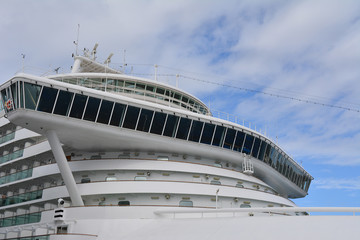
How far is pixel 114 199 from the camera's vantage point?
937 inches

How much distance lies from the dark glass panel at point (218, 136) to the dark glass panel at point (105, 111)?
7735 millimetres

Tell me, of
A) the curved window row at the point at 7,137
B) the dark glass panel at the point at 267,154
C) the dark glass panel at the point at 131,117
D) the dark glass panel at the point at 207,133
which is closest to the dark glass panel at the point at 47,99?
the dark glass panel at the point at 131,117

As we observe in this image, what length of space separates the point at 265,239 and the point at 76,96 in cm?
1468

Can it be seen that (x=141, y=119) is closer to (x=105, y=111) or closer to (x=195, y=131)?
(x=105, y=111)

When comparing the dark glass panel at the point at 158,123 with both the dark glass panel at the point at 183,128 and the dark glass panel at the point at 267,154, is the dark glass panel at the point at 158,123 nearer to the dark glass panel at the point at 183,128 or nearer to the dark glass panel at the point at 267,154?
the dark glass panel at the point at 183,128

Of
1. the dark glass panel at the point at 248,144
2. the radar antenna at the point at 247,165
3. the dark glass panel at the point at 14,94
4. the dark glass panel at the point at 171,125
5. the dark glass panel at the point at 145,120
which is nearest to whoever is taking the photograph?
the dark glass panel at the point at 14,94

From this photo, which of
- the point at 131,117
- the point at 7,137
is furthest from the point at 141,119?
the point at 7,137

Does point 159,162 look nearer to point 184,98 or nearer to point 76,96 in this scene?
point 76,96

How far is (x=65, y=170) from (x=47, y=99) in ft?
14.7

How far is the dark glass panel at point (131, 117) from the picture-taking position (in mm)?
24266

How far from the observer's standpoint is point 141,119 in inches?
971

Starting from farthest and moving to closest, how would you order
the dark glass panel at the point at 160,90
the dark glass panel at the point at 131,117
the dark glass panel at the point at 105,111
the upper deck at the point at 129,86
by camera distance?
the dark glass panel at the point at 160,90 < the upper deck at the point at 129,86 < the dark glass panel at the point at 131,117 < the dark glass panel at the point at 105,111

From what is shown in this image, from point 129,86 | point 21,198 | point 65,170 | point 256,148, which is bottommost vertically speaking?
point 65,170

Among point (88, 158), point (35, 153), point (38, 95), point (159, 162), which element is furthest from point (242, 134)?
point (35, 153)
